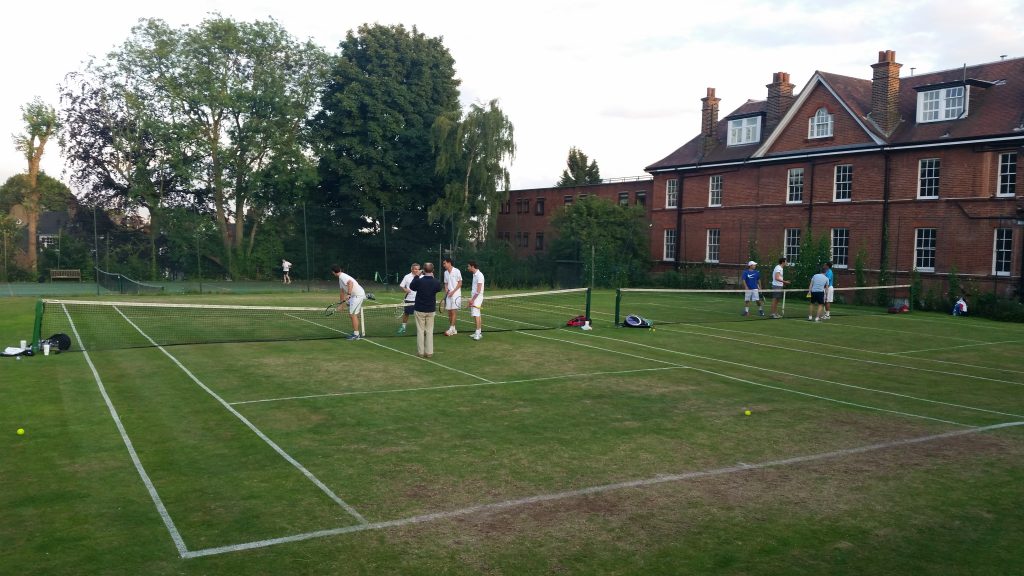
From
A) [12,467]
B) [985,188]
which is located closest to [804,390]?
[12,467]

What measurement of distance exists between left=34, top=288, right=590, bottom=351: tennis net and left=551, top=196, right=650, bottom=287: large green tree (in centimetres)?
1663

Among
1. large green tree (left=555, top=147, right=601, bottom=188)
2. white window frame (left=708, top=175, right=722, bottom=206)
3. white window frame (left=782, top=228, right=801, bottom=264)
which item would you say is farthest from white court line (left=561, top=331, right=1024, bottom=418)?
large green tree (left=555, top=147, right=601, bottom=188)

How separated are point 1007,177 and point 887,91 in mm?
7577

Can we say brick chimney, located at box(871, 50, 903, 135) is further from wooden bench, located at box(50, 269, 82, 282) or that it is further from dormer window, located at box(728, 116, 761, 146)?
wooden bench, located at box(50, 269, 82, 282)

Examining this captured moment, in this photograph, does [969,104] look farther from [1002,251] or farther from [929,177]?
[1002,251]

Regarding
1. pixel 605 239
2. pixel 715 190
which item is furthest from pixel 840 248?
pixel 605 239

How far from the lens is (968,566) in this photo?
247 inches

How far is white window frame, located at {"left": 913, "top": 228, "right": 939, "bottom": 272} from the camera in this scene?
116ft

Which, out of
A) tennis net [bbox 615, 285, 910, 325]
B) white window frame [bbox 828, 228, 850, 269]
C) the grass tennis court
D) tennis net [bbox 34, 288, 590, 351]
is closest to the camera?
the grass tennis court

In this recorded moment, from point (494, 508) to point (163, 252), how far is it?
49.3 m

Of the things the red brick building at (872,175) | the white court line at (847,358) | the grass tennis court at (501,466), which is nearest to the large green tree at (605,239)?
the red brick building at (872,175)

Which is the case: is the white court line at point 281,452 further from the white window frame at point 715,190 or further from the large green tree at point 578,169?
the large green tree at point 578,169

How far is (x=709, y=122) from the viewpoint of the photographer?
48438mm

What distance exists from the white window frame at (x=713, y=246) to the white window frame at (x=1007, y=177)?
1539cm
